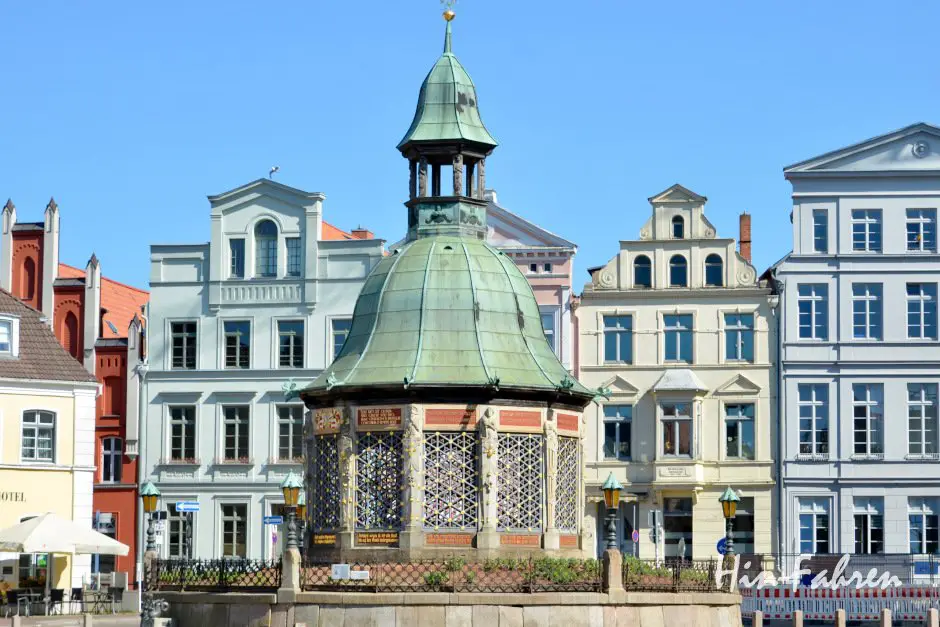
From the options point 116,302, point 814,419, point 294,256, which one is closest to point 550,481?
point 814,419

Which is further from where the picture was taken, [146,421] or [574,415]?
[146,421]

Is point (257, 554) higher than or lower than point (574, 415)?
lower

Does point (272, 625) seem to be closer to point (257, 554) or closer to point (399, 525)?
point (399, 525)

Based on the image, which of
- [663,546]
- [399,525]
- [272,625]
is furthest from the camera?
[663,546]

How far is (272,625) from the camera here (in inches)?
1442

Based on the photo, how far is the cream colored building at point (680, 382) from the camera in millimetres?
61031

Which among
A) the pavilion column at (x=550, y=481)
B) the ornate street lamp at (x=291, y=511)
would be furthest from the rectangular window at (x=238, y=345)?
the pavilion column at (x=550, y=481)

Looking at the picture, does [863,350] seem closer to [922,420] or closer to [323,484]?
[922,420]

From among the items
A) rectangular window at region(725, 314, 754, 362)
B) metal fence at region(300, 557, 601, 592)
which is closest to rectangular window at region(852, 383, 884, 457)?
rectangular window at region(725, 314, 754, 362)

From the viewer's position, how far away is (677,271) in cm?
6194

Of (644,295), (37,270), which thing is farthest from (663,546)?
(37,270)

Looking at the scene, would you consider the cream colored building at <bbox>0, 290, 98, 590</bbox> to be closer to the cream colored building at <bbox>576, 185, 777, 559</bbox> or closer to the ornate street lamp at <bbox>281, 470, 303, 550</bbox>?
the cream colored building at <bbox>576, 185, 777, 559</bbox>

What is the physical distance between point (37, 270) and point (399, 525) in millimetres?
28625

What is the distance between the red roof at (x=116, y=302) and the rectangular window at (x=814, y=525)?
23.8m
